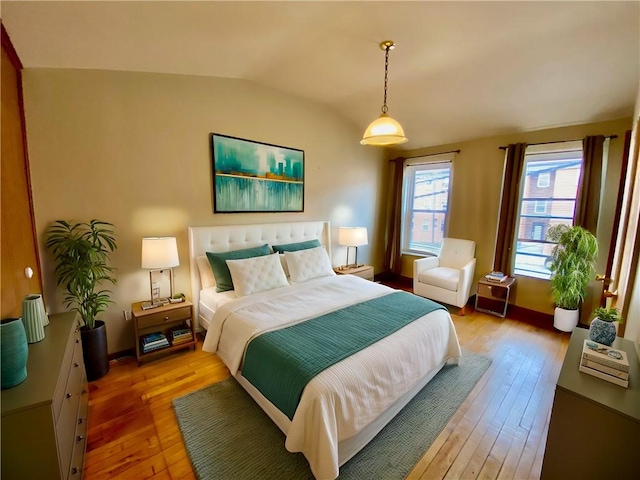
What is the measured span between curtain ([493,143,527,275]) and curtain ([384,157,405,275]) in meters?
1.54

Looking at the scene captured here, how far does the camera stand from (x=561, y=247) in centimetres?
324

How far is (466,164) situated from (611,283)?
226 cm

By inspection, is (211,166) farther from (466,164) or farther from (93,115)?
(466,164)

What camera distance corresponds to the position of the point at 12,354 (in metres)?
1.17

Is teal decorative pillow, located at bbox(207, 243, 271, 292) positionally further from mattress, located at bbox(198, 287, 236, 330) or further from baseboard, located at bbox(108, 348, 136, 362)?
baseboard, located at bbox(108, 348, 136, 362)

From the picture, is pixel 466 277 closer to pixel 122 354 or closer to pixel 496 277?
pixel 496 277

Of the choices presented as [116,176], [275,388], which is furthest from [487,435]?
[116,176]

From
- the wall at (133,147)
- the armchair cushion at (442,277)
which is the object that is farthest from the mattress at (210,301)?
the armchair cushion at (442,277)

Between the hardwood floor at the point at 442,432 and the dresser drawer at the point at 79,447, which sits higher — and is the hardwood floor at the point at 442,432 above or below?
below

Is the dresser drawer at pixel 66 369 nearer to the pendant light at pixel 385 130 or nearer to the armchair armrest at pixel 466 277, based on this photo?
the pendant light at pixel 385 130

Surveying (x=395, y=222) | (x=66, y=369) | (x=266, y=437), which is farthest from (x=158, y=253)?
(x=395, y=222)

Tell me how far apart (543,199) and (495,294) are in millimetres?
1377

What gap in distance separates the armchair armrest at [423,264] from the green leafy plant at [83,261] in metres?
3.71

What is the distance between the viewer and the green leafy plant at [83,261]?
85.1 inches
